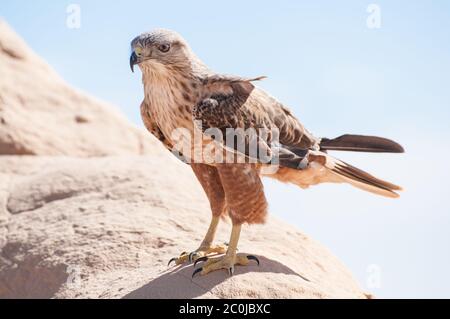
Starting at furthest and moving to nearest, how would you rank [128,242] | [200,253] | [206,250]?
1. [128,242]
2. [206,250]
3. [200,253]

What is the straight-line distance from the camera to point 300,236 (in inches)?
313

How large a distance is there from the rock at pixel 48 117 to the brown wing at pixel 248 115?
5515 mm

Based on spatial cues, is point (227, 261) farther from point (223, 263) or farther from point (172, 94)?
point (172, 94)

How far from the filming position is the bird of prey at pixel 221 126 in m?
5.70

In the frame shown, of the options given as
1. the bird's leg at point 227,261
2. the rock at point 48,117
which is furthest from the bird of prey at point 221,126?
the rock at point 48,117

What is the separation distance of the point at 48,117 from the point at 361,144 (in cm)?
695

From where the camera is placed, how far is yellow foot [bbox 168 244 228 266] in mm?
6184

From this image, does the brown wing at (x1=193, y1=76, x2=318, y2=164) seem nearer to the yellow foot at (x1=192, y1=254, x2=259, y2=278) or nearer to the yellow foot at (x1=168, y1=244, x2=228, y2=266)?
the yellow foot at (x1=192, y1=254, x2=259, y2=278)

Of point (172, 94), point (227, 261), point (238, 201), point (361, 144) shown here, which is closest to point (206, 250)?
point (227, 261)

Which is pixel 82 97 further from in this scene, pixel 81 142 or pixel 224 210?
pixel 224 210

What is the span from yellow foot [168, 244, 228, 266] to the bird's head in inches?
70.4

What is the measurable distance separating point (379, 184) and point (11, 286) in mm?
4118

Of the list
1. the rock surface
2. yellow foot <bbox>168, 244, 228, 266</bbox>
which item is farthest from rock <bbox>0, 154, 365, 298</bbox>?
yellow foot <bbox>168, 244, 228, 266</bbox>

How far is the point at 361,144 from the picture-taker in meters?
6.64
